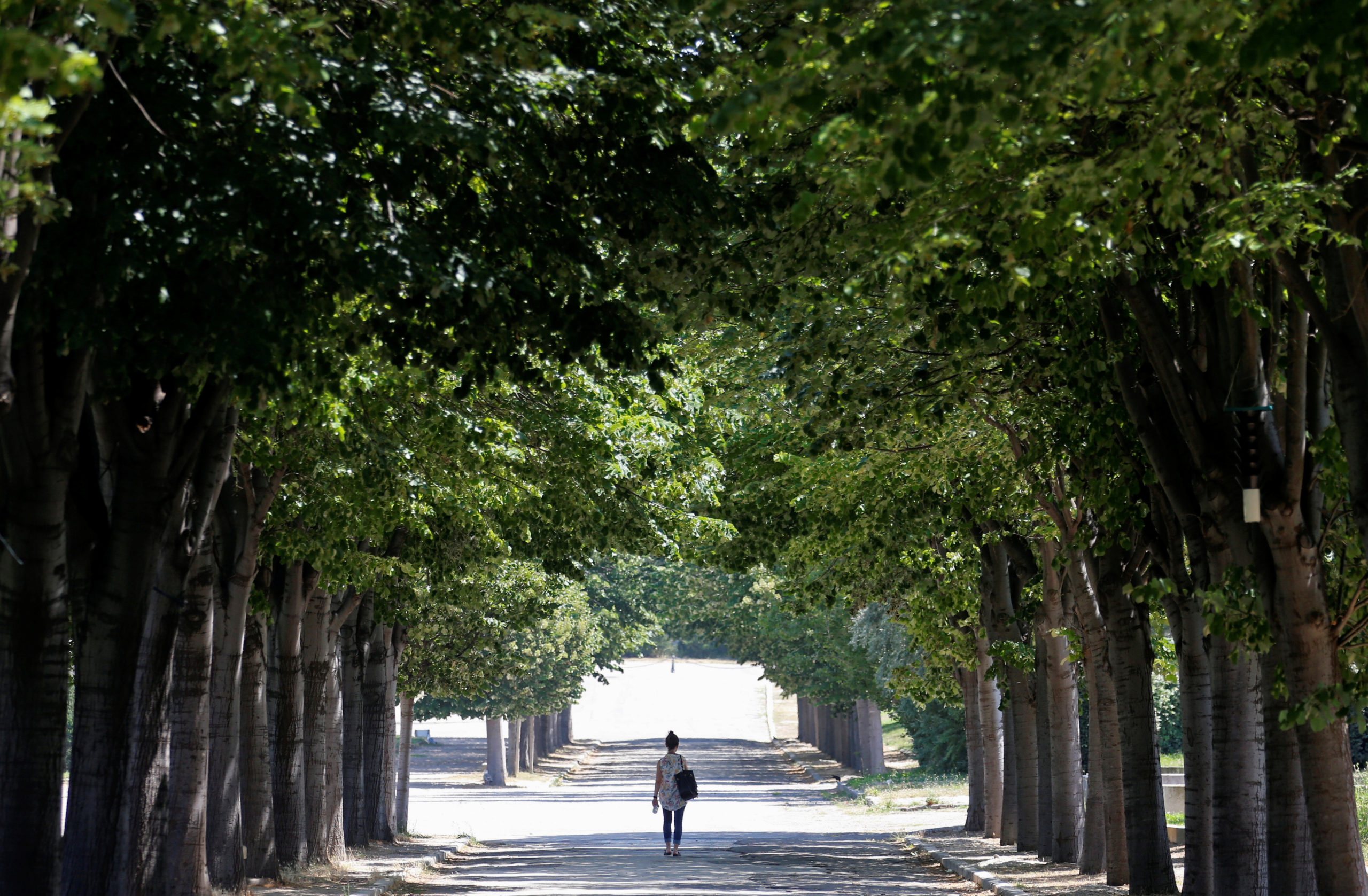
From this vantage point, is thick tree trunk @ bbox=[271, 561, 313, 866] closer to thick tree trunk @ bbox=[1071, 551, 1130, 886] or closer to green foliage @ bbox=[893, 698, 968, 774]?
thick tree trunk @ bbox=[1071, 551, 1130, 886]

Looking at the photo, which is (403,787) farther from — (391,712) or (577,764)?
(577,764)

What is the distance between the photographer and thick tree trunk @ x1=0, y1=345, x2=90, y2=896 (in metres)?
8.67

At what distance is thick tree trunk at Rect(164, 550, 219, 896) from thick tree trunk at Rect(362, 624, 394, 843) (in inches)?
439

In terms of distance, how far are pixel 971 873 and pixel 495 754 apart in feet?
104

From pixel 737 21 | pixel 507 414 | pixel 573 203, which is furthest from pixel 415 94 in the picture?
pixel 507 414

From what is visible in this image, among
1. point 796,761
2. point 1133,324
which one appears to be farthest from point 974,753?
point 796,761

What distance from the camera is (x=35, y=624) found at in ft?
28.9

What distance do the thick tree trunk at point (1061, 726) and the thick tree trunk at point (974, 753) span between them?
723cm

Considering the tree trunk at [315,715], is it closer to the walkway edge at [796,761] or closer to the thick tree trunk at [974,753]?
the thick tree trunk at [974,753]

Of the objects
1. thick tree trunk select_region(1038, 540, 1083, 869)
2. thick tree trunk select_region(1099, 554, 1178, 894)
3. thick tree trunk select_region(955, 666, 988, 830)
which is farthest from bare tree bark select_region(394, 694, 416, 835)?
thick tree trunk select_region(1099, 554, 1178, 894)

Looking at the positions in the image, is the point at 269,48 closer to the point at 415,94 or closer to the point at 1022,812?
the point at 415,94

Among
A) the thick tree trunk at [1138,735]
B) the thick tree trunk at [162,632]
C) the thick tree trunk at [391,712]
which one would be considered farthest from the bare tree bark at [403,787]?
the thick tree trunk at [162,632]

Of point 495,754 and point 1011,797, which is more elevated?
point 1011,797

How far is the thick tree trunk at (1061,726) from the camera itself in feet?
62.9
